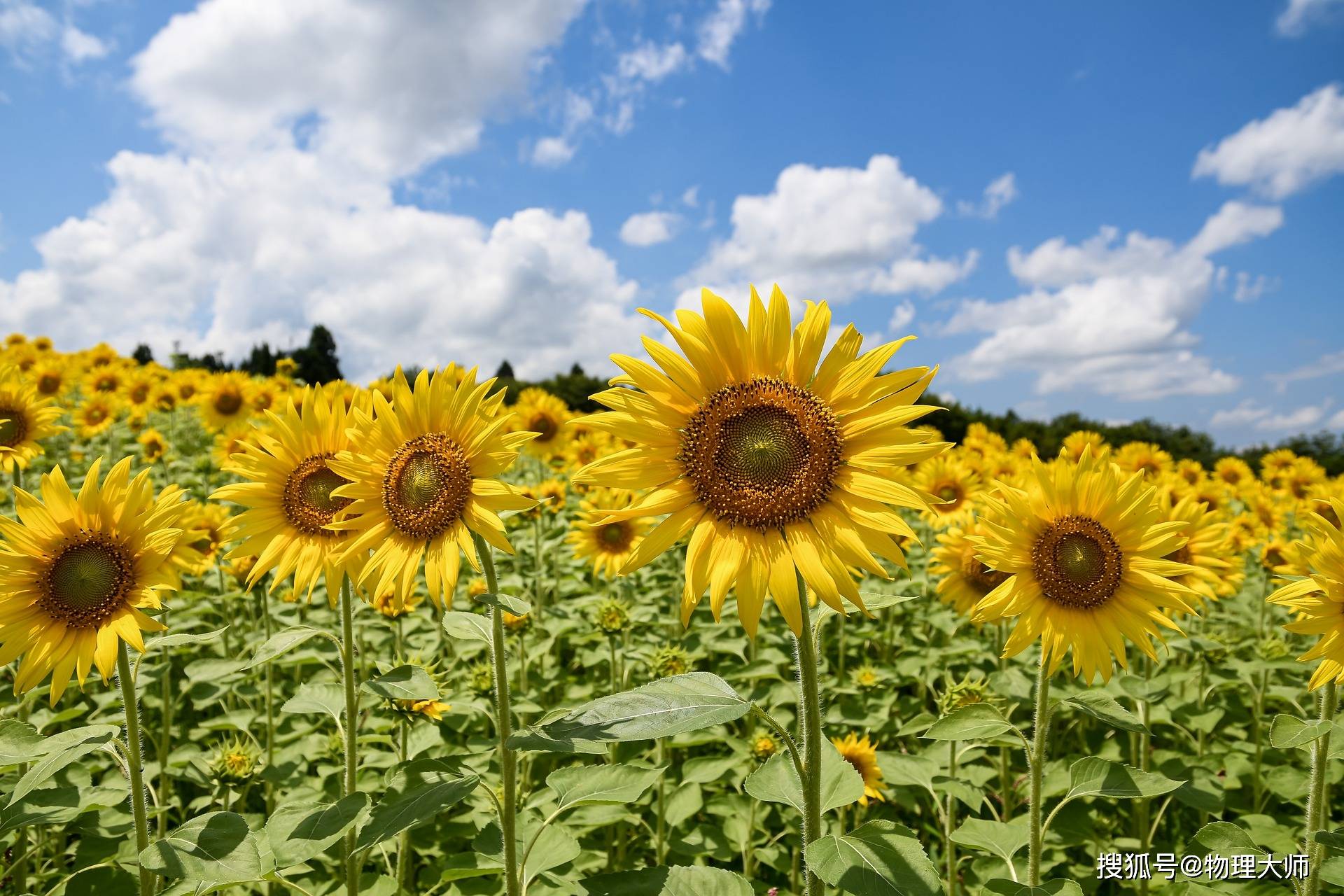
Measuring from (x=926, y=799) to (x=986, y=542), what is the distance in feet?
8.26

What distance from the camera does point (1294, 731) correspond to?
116 inches

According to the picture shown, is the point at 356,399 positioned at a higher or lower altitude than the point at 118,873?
higher

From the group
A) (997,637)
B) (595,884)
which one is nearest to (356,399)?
(595,884)

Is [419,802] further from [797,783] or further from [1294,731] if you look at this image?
[1294,731]

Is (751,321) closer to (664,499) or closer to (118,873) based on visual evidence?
(664,499)

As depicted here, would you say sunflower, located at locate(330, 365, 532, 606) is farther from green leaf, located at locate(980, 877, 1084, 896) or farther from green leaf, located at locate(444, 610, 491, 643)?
green leaf, located at locate(980, 877, 1084, 896)

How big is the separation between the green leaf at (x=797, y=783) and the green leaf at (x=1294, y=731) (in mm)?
1791

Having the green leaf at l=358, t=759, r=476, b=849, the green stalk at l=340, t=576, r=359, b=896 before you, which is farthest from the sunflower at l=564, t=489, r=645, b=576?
the green leaf at l=358, t=759, r=476, b=849

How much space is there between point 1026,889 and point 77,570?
3404mm

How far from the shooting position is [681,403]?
2.19 metres

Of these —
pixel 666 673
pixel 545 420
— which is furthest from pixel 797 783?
pixel 545 420

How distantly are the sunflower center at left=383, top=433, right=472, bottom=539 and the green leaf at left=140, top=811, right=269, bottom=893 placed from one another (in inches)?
39.9

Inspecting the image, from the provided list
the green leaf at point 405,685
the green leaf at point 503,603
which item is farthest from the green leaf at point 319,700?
the green leaf at point 503,603

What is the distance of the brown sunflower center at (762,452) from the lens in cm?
210
